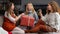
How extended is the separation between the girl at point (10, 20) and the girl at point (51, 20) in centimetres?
27

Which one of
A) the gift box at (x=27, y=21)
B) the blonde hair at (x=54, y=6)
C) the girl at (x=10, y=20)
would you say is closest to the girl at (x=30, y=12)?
the gift box at (x=27, y=21)

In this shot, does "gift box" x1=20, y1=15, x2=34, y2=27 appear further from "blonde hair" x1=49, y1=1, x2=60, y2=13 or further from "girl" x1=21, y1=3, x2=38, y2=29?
"blonde hair" x1=49, y1=1, x2=60, y2=13

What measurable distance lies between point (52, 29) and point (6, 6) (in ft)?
2.88

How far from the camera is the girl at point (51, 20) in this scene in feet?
11.5

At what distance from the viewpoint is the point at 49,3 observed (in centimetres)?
375

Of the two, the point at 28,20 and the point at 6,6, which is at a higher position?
the point at 6,6

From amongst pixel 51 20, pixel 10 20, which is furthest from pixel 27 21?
pixel 51 20

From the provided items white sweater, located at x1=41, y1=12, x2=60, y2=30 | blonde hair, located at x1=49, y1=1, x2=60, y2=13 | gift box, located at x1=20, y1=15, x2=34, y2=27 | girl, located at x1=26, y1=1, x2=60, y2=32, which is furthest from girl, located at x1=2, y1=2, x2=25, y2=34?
blonde hair, located at x1=49, y1=1, x2=60, y2=13

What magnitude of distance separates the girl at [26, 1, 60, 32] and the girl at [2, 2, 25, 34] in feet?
0.89

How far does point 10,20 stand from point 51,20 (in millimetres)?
696

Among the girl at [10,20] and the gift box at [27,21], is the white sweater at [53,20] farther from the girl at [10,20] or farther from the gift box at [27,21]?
the girl at [10,20]

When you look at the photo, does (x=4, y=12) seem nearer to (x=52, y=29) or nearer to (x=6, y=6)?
(x=6, y=6)

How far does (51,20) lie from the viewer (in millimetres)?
3607

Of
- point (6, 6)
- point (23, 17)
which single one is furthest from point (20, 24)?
point (6, 6)
